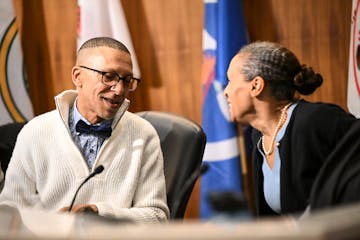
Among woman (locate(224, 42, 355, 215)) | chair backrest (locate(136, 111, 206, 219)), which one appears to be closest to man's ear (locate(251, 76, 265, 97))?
woman (locate(224, 42, 355, 215))

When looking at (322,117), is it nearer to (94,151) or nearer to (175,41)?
(94,151)

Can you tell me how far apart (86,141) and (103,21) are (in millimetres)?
1380

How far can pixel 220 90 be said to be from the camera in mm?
3141

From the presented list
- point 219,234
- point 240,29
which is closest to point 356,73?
point 240,29

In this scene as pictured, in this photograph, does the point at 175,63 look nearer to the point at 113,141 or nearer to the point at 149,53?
the point at 149,53

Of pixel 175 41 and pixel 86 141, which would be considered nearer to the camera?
pixel 86 141

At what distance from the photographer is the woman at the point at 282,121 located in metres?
Result: 1.73

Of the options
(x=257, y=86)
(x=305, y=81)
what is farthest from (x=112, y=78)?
(x=305, y=81)

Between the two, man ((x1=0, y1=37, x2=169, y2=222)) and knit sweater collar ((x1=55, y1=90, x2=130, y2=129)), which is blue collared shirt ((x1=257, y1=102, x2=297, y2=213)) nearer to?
man ((x1=0, y1=37, x2=169, y2=222))

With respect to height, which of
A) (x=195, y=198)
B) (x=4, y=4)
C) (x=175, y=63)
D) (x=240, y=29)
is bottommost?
(x=195, y=198)

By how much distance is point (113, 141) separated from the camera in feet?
6.61

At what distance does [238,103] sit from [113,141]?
1.49 ft

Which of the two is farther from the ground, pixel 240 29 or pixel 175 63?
pixel 240 29

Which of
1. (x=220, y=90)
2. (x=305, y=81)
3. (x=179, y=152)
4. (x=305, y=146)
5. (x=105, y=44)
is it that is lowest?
(x=220, y=90)
